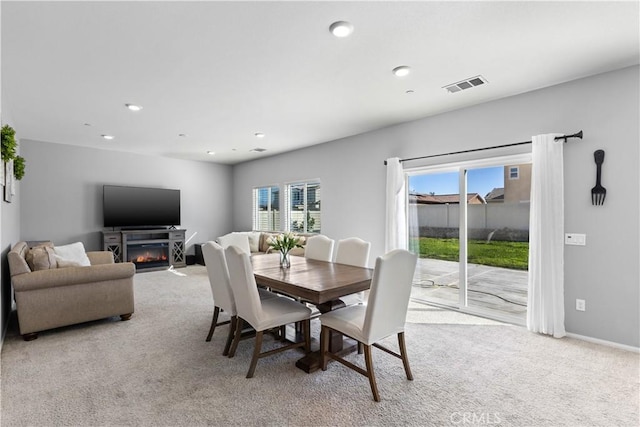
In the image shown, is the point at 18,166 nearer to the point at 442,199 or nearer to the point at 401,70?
the point at 401,70

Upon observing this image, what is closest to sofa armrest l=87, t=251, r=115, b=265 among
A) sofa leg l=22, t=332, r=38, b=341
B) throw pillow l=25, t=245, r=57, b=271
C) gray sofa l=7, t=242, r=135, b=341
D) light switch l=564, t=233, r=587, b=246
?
gray sofa l=7, t=242, r=135, b=341

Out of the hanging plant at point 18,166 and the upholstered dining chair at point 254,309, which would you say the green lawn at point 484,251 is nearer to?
the upholstered dining chair at point 254,309

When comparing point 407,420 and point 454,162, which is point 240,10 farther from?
point 454,162

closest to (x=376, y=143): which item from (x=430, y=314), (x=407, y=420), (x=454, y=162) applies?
(x=454, y=162)

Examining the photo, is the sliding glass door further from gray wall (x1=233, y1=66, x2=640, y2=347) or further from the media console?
the media console

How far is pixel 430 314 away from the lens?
405 centimetres

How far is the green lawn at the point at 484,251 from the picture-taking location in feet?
12.4

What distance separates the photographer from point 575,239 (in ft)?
10.6

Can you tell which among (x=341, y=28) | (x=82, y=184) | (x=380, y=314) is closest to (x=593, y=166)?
(x=380, y=314)

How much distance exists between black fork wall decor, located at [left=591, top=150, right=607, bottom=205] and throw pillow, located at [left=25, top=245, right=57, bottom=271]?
5643 mm

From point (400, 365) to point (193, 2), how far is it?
3070 mm

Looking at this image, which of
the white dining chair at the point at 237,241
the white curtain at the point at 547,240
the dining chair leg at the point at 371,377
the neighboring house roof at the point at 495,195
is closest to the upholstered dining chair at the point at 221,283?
the dining chair leg at the point at 371,377

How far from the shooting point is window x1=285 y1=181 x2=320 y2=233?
640 cm

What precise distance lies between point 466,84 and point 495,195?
143cm
